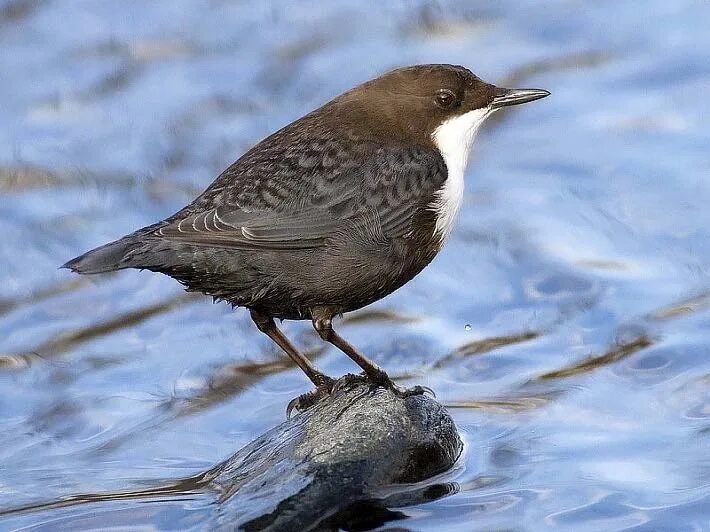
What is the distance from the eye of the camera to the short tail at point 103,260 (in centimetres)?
502

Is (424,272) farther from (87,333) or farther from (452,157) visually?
(452,157)

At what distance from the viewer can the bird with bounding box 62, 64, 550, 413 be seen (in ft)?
17.3

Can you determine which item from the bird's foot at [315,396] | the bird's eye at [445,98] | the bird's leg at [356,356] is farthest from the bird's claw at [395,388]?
the bird's eye at [445,98]

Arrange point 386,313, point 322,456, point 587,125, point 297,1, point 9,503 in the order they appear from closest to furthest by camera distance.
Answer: point 322,456
point 9,503
point 386,313
point 587,125
point 297,1

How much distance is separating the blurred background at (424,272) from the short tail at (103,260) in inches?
36.0

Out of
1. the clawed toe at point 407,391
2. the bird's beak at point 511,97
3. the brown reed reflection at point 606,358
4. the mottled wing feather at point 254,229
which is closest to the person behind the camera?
the mottled wing feather at point 254,229

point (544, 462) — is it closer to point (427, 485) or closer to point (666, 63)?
point (427, 485)

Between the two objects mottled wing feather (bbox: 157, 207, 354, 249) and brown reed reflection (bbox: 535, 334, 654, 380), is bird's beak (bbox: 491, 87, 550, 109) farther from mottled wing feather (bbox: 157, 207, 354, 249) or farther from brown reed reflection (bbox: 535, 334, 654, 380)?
brown reed reflection (bbox: 535, 334, 654, 380)

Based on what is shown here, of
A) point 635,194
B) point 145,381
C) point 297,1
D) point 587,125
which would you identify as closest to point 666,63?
point 587,125

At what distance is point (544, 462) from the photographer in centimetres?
567

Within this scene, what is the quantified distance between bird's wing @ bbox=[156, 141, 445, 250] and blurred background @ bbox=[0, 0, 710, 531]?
927mm

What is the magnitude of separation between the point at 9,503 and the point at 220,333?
2.01m

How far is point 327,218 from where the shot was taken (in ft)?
17.8

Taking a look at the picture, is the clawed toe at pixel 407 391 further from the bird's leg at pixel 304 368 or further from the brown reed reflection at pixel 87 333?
the brown reed reflection at pixel 87 333
